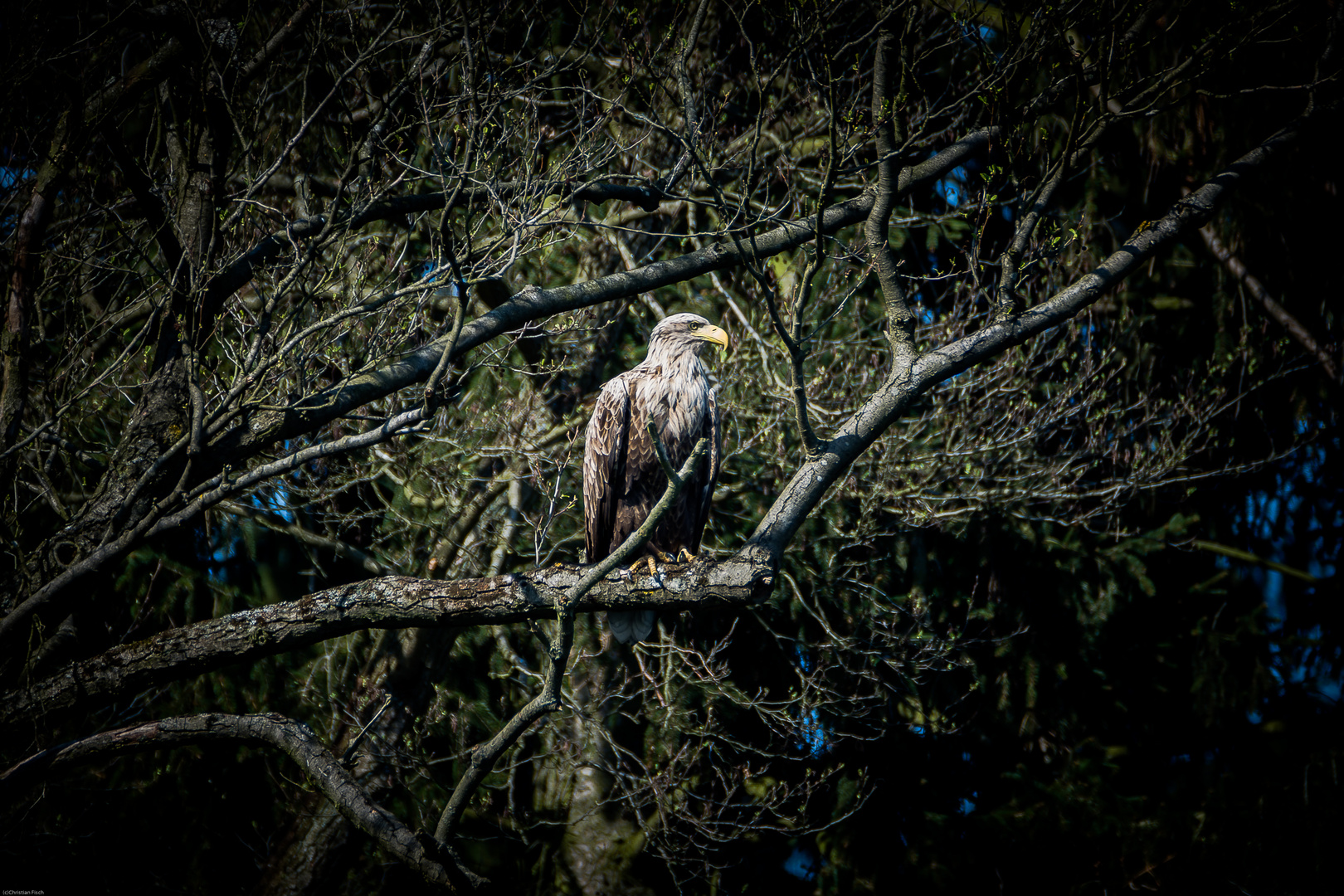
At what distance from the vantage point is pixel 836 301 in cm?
634

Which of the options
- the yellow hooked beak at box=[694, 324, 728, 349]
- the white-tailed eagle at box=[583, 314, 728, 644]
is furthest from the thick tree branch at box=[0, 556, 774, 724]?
the yellow hooked beak at box=[694, 324, 728, 349]

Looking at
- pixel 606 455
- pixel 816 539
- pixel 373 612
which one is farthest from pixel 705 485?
pixel 373 612

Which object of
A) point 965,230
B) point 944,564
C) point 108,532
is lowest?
point 108,532

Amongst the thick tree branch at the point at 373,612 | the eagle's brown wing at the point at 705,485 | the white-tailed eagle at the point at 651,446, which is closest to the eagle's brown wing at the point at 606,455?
the white-tailed eagle at the point at 651,446

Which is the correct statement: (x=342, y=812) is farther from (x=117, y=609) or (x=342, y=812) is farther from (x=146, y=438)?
(x=117, y=609)

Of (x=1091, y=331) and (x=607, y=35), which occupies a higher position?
(x=607, y=35)

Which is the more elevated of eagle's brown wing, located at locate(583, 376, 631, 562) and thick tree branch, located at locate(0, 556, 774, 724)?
eagle's brown wing, located at locate(583, 376, 631, 562)

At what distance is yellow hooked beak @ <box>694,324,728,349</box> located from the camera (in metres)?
4.68

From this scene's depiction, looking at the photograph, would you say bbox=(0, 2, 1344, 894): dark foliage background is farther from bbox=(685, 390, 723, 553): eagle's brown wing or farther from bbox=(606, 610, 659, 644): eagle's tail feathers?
bbox=(685, 390, 723, 553): eagle's brown wing

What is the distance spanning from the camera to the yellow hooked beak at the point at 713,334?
468 cm

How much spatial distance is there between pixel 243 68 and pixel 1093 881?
21.3 feet

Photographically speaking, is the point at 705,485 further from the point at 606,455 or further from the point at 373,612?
the point at 373,612

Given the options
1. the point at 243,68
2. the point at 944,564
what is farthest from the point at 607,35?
the point at 944,564

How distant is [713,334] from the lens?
4734 mm
